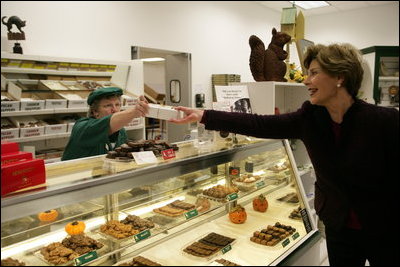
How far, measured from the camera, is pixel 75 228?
1.87m

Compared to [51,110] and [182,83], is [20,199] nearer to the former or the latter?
[51,110]

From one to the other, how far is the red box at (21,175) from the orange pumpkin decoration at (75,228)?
50cm

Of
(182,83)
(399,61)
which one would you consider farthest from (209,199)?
(399,61)

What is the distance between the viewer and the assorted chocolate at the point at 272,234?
2.40 m

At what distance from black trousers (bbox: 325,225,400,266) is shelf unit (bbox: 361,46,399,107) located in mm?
6665

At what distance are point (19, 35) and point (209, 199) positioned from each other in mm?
3483

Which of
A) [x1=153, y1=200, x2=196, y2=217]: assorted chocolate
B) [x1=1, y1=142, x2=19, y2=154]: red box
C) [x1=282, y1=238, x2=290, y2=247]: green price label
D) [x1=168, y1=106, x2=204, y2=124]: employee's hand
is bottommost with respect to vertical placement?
[x1=282, y1=238, x2=290, y2=247]: green price label

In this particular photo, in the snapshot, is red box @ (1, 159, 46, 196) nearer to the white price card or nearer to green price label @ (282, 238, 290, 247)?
the white price card

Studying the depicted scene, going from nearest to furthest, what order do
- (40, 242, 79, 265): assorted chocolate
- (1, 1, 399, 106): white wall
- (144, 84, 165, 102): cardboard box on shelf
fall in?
(40, 242, 79, 265): assorted chocolate → (1, 1, 399, 106): white wall → (144, 84, 165, 102): cardboard box on shelf

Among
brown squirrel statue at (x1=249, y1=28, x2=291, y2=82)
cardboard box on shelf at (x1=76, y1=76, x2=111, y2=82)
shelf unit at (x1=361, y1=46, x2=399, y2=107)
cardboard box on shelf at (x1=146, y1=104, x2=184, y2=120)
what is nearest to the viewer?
cardboard box on shelf at (x1=146, y1=104, x2=184, y2=120)

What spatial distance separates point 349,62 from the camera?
1810mm

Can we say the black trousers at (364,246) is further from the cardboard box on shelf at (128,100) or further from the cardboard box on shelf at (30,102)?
the cardboard box on shelf at (128,100)

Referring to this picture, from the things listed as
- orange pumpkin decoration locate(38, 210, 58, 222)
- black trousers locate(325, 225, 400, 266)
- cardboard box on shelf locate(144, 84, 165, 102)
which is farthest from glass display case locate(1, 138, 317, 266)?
cardboard box on shelf locate(144, 84, 165, 102)

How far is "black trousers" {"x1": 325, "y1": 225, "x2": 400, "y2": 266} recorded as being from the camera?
1801mm
